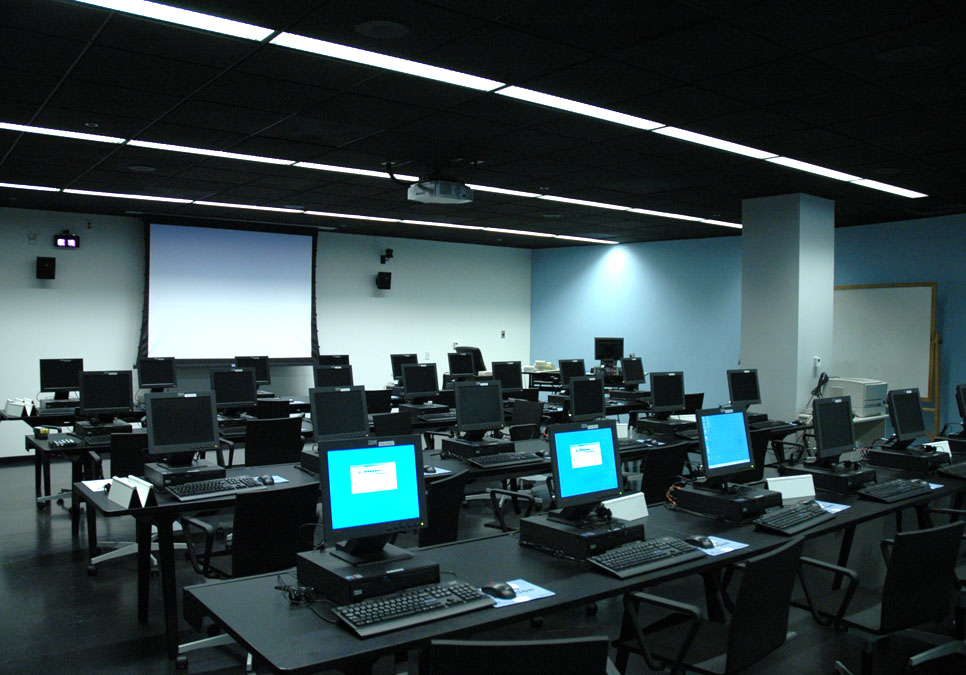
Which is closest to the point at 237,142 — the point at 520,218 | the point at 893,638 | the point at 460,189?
the point at 460,189

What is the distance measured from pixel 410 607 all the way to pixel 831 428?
3.35 meters

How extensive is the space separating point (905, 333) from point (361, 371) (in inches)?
315

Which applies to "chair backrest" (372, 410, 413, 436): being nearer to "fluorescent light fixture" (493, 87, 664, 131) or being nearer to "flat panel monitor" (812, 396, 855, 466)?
"fluorescent light fixture" (493, 87, 664, 131)

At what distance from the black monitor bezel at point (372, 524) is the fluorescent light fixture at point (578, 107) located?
2.76 meters

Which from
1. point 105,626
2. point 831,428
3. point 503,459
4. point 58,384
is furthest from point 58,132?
point 831,428

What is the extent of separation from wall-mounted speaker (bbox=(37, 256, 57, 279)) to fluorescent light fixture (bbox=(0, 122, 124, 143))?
4.29 m

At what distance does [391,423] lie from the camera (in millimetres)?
5695

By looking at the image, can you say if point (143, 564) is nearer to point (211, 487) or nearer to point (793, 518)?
point (211, 487)

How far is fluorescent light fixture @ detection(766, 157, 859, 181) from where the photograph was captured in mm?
6579

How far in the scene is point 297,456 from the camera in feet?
19.1

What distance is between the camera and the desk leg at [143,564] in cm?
400

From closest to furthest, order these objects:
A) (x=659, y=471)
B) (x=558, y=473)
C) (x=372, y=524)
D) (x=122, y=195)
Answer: (x=372, y=524) → (x=558, y=473) → (x=659, y=471) → (x=122, y=195)

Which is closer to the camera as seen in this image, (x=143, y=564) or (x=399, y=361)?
(x=143, y=564)

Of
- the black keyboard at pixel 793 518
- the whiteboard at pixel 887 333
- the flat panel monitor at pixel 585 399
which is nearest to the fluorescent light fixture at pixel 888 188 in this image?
the whiteboard at pixel 887 333
